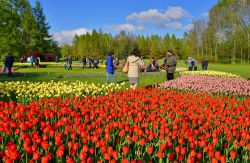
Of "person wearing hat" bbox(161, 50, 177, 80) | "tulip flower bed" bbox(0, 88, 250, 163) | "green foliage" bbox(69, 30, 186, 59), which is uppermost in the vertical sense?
"green foliage" bbox(69, 30, 186, 59)

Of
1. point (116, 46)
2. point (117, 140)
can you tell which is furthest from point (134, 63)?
point (116, 46)

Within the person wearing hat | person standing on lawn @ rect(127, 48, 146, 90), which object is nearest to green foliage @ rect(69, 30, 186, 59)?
the person wearing hat

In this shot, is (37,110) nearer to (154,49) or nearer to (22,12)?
(22,12)

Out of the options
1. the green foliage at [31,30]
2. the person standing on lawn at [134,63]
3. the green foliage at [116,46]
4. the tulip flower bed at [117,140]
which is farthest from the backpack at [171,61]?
the green foliage at [116,46]

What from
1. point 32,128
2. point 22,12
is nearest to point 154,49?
point 22,12

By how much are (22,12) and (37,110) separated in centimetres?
7603

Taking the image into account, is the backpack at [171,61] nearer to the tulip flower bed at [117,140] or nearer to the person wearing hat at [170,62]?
the person wearing hat at [170,62]

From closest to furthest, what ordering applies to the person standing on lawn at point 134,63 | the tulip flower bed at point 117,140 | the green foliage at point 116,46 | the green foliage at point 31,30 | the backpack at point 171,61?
the tulip flower bed at point 117,140, the person standing on lawn at point 134,63, the backpack at point 171,61, the green foliage at point 31,30, the green foliage at point 116,46

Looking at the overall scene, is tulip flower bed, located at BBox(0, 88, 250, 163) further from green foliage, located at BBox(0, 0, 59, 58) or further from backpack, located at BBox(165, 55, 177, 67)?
green foliage, located at BBox(0, 0, 59, 58)

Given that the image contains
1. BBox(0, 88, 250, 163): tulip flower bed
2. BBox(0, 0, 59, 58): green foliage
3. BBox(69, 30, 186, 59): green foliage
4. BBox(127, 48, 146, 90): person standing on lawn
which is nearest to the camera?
BBox(0, 88, 250, 163): tulip flower bed

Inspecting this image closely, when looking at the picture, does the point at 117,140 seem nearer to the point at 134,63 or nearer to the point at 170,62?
the point at 134,63

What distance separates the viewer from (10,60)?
26.6 meters

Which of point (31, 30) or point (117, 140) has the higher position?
point (31, 30)

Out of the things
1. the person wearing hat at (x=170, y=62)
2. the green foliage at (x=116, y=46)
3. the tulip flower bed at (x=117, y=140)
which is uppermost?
the green foliage at (x=116, y=46)
